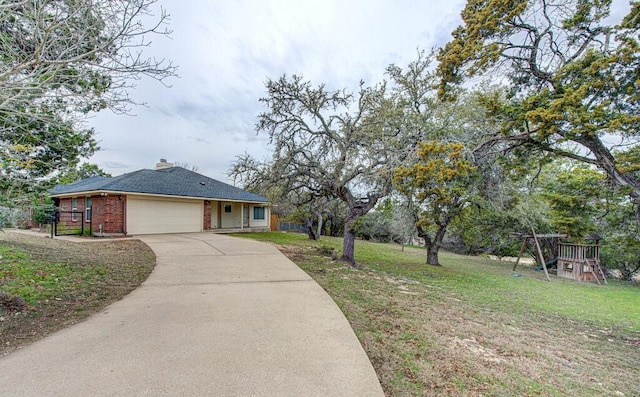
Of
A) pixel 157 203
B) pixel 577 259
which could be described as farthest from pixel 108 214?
pixel 577 259

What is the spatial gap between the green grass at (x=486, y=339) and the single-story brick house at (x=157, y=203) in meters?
12.3

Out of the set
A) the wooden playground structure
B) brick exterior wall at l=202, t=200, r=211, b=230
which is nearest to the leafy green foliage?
the wooden playground structure

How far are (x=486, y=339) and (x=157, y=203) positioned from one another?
1680cm

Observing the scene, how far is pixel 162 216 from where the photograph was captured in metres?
16.3

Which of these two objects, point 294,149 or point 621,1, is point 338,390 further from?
point 294,149

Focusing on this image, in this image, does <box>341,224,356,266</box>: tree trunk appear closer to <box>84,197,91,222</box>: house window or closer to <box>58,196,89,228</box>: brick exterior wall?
<box>58,196,89,228</box>: brick exterior wall

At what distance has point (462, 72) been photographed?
240 inches

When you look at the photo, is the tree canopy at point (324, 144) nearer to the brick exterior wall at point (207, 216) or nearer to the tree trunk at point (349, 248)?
the tree trunk at point (349, 248)

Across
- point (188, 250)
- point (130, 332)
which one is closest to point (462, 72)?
point (130, 332)

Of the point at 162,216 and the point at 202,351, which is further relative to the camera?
the point at 162,216

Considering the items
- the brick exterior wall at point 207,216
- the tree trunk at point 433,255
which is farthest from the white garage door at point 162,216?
the tree trunk at point 433,255

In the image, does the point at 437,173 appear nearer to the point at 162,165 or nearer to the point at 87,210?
the point at 87,210

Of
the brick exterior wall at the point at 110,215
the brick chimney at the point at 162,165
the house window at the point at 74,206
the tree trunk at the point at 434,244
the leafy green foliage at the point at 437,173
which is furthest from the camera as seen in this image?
the brick chimney at the point at 162,165

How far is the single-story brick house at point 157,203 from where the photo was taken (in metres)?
14.5
